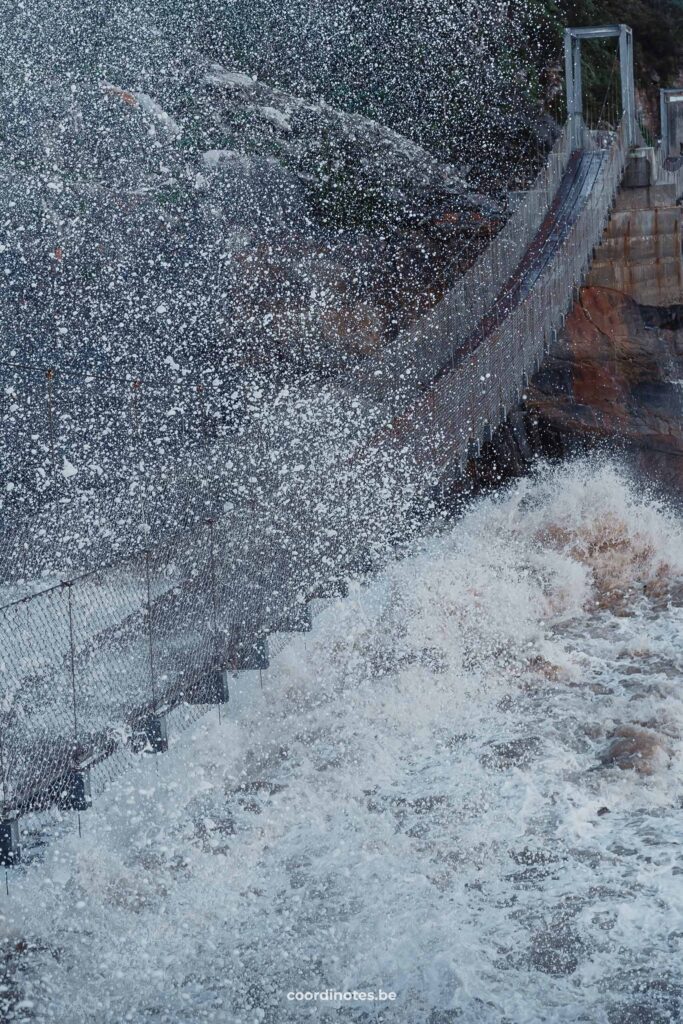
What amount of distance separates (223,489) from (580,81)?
274 inches

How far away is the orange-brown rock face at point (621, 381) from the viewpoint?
11078 mm

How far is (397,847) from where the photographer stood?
5.56 meters

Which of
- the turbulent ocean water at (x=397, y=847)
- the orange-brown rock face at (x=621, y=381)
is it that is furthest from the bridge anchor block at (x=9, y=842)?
the orange-brown rock face at (x=621, y=381)

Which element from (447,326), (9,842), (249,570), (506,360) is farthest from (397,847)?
(447,326)

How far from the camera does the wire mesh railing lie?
5.04 m

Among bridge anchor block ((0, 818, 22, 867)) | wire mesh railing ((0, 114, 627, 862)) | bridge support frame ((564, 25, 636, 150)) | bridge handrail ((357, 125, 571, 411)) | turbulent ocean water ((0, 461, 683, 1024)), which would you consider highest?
bridge support frame ((564, 25, 636, 150))

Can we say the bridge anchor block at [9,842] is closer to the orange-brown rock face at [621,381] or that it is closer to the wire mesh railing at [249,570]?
the wire mesh railing at [249,570]

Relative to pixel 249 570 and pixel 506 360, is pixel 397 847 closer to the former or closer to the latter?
pixel 249 570

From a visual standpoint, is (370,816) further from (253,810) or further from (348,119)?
(348,119)

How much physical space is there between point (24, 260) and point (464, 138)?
6.70m

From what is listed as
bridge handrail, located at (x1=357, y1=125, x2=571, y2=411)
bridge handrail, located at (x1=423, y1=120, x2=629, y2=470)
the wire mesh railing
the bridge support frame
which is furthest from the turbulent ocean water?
the bridge support frame

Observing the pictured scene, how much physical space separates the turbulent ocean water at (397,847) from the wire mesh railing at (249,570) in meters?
0.70

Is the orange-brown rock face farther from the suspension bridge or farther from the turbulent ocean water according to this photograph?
the turbulent ocean water

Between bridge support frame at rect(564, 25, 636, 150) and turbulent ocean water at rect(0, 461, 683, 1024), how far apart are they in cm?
553
